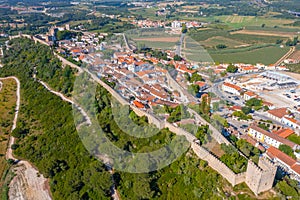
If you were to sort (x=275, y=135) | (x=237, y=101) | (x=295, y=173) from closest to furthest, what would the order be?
1. (x=295, y=173)
2. (x=275, y=135)
3. (x=237, y=101)

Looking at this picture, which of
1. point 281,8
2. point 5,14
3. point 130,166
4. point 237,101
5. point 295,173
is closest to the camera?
point 295,173

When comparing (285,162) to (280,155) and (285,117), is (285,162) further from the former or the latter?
(285,117)

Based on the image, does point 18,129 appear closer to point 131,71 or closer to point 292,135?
point 131,71

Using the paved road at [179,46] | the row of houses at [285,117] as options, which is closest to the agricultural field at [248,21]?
the paved road at [179,46]

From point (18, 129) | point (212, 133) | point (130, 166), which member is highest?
point (212, 133)

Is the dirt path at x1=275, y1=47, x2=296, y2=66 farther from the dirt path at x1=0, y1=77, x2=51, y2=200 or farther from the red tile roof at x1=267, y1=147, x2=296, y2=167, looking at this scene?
the dirt path at x1=0, y1=77, x2=51, y2=200

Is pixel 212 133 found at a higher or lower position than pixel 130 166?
higher

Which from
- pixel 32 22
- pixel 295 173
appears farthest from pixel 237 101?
pixel 32 22

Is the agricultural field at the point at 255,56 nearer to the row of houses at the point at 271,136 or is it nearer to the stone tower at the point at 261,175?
the row of houses at the point at 271,136

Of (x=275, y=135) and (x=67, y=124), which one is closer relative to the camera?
(x=275, y=135)
